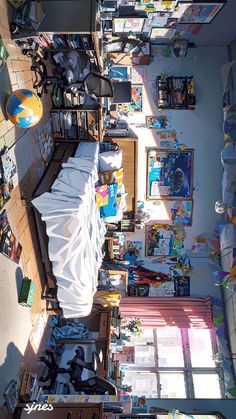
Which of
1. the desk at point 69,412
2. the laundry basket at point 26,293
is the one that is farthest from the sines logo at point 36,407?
the laundry basket at point 26,293

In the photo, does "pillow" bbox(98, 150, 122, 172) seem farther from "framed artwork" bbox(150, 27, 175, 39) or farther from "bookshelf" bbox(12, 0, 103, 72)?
"framed artwork" bbox(150, 27, 175, 39)

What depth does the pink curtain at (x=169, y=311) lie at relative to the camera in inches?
258

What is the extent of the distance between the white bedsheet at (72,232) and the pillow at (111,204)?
26.9 inches

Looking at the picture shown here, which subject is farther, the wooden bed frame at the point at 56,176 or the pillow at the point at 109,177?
the pillow at the point at 109,177

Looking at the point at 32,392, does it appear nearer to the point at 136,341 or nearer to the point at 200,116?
the point at 136,341

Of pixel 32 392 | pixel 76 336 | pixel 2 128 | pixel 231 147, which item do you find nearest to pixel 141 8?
pixel 231 147

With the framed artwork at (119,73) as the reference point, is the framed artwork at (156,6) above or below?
above

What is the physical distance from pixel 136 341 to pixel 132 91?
4263 millimetres

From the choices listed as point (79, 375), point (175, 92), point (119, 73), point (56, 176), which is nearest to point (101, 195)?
point (56, 176)

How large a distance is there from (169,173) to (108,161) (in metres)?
1.58

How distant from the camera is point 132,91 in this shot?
6148mm

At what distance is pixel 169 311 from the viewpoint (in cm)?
660

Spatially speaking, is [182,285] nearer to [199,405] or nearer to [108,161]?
[199,405]

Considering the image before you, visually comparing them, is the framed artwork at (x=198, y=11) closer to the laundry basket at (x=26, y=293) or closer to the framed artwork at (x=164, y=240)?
the framed artwork at (x=164, y=240)
